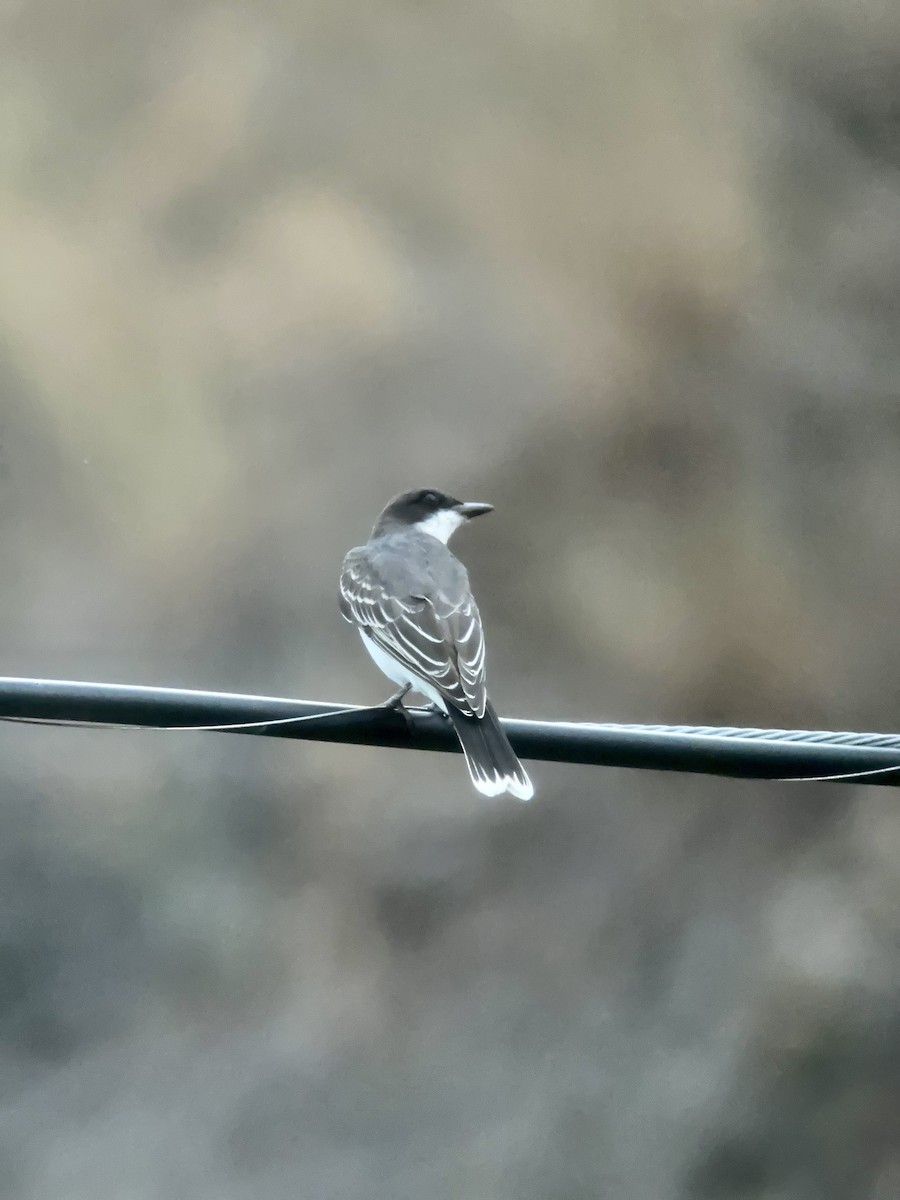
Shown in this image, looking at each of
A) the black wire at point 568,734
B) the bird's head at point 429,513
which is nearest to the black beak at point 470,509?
the bird's head at point 429,513

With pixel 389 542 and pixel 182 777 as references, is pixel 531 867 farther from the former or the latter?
pixel 389 542

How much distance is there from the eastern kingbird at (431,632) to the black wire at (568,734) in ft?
1.95

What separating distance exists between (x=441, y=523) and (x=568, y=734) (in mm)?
2555

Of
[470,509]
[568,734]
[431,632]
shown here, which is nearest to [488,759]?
[431,632]

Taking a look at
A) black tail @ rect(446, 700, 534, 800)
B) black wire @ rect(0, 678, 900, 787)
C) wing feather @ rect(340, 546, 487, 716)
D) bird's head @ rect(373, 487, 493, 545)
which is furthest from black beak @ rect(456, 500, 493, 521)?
black wire @ rect(0, 678, 900, 787)

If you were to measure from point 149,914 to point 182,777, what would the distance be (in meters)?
0.97

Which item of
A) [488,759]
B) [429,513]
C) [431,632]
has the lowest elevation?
[488,759]

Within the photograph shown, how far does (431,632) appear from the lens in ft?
11.8

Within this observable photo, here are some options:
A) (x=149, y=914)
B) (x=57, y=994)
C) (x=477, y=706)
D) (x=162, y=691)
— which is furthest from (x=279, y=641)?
(x=162, y=691)

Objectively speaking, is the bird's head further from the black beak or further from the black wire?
the black wire

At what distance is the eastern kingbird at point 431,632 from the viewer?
3.07m

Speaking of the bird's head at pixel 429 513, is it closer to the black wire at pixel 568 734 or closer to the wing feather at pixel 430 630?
the wing feather at pixel 430 630

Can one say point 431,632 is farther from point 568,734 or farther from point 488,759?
point 568,734

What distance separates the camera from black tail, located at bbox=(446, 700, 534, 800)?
3002 mm
